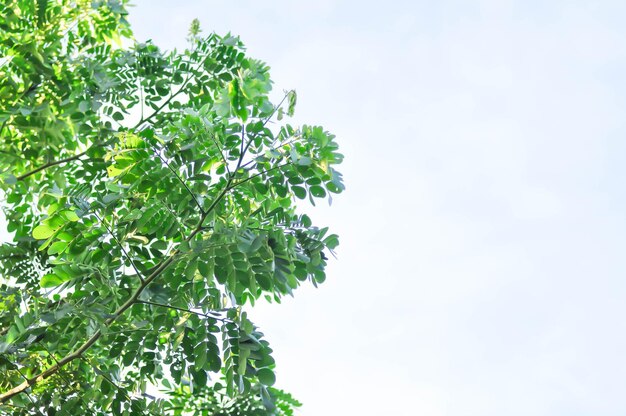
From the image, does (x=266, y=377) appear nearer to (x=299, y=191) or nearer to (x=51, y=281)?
(x=299, y=191)

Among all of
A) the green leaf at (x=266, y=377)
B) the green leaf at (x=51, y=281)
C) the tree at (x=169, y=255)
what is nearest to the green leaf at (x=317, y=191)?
the tree at (x=169, y=255)

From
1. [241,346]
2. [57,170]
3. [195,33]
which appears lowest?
[241,346]

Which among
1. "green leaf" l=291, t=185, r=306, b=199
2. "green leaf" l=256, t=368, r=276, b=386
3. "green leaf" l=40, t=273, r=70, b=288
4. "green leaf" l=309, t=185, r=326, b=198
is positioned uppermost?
"green leaf" l=309, t=185, r=326, b=198

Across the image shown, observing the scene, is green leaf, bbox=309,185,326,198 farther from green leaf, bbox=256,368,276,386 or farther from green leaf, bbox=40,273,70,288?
green leaf, bbox=40,273,70,288

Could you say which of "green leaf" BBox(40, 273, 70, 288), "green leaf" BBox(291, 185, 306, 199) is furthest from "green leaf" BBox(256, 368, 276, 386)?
"green leaf" BBox(40, 273, 70, 288)

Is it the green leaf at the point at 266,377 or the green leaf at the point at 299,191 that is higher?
the green leaf at the point at 299,191

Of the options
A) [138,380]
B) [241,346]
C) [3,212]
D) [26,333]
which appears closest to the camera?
[241,346]

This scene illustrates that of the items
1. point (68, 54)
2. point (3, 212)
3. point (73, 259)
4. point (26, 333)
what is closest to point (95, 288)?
point (73, 259)

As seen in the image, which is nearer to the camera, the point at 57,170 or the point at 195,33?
the point at 57,170

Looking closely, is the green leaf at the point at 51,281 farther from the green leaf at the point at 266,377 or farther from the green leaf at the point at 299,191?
the green leaf at the point at 299,191

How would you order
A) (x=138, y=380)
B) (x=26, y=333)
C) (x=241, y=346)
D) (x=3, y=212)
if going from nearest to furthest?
(x=241, y=346) < (x=26, y=333) < (x=138, y=380) < (x=3, y=212)

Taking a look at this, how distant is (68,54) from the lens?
5.75 meters

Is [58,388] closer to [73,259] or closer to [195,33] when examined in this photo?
[73,259]

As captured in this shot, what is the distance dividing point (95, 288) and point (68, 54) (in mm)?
2413
